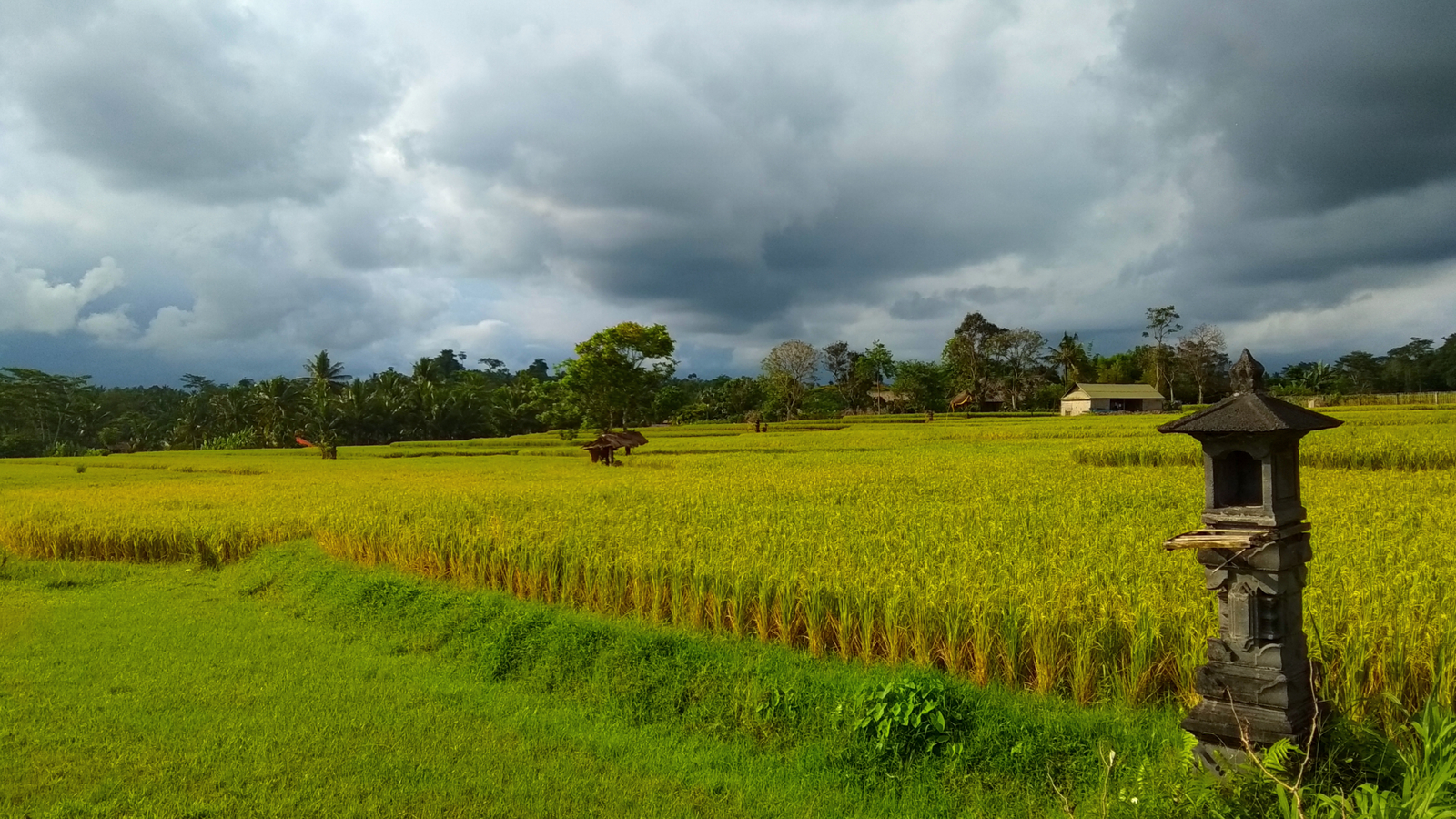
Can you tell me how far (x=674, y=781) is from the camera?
4812 mm

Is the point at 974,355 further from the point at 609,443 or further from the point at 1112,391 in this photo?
the point at 609,443

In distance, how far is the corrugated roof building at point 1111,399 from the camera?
68.1 m

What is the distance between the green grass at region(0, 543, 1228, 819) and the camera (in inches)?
175

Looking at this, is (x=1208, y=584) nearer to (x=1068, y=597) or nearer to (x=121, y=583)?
(x=1068, y=597)

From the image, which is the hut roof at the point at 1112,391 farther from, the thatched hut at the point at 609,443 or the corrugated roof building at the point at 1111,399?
the thatched hut at the point at 609,443

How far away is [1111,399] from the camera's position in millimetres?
68750

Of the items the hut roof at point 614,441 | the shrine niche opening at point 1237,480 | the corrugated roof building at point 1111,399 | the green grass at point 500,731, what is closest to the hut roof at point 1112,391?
the corrugated roof building at point 1111,399

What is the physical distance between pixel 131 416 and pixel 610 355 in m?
52.4

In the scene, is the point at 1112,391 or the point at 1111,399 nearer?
the point at 1111,399

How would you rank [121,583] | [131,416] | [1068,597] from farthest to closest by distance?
[131,416] → [121,583] → [1068,597]

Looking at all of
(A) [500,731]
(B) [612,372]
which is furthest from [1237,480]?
(B) [612,372]

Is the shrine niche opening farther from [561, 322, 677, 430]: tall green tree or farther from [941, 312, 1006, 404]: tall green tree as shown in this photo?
[941, 312, 1006, 404]: tall green tree

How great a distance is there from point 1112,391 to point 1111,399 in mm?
791

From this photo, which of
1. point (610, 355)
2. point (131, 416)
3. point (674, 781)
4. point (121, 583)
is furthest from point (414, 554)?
point (131, 416)
